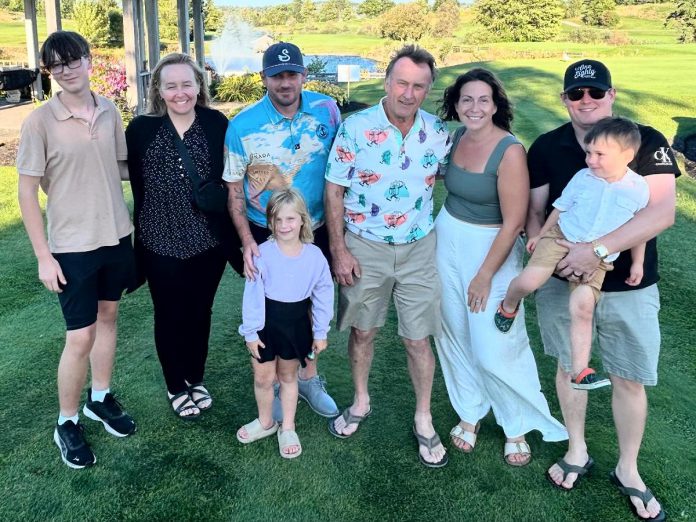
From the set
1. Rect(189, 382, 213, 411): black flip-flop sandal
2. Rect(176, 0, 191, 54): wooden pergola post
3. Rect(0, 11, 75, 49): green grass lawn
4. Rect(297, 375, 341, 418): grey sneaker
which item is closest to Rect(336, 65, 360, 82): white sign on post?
Rect(176, 0, 191, 54): wooden pergola post

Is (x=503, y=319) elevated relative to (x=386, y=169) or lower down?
lower down

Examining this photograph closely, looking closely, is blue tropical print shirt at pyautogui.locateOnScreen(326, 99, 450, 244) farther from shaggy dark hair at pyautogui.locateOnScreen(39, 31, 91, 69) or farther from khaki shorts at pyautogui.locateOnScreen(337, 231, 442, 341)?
shaggy dark hair at pyautogui.locateOnScreen(39, 31, 91, 69)

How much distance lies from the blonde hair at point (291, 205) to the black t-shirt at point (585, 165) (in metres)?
1.03

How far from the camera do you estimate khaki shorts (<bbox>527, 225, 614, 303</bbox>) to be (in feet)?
8.23

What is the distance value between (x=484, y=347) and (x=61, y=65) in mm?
2290

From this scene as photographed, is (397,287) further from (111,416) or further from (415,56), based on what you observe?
Result: (111,416)

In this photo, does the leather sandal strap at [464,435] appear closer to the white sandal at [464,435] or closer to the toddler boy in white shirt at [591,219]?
the white sandal at [464,435]

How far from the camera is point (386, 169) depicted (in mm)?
2836

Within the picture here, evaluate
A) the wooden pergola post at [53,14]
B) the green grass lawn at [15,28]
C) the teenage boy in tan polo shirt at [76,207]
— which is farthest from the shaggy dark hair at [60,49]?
the green grass lawn at [15,28]

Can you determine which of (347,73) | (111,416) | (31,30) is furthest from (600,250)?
(347,73)

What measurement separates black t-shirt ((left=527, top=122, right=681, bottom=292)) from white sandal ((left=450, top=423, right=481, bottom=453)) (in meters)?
1.07

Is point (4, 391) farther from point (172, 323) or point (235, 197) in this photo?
point (235, 197)

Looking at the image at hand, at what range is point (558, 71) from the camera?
20.2 metres

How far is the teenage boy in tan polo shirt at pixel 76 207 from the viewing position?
262 cm
